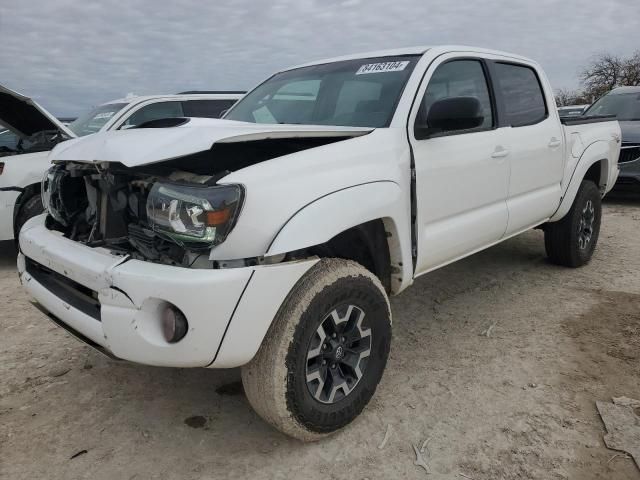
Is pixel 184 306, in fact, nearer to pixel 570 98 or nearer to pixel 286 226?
pixel 286 226

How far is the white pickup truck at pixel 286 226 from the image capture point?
6.61 ft

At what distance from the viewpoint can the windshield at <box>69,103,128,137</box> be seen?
6.53 meters

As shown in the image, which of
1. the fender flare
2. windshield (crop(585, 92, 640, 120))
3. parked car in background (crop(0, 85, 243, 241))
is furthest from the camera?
windshield (crop(585, 92, 640, 120))

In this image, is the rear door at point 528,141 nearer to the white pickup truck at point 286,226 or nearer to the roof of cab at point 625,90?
the white pickup truck at point 286,226

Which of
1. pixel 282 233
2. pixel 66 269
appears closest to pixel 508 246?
pixel 282 233

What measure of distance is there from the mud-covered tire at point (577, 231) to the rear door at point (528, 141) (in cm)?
48

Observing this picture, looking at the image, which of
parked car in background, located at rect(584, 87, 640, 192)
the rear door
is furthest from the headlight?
parked car in background, located at rect(584, 87, 640, 192)

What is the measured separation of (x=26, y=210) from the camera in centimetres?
521

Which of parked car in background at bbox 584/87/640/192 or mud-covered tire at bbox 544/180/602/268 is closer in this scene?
mud-covered tire at bbox 544/180/602/268

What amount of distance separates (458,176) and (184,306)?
1.85 metres

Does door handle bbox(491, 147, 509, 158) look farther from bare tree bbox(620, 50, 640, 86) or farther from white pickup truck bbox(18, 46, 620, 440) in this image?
bare tree bbox(620, 50, 640, 86)

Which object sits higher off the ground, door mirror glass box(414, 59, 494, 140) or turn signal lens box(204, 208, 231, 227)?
door mirror glass box(414, 59, 494, 140)

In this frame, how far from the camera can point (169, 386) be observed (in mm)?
2951

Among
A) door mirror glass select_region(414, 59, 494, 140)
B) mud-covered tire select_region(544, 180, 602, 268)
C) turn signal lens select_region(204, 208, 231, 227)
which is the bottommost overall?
mud-covered tire select_region(544, 180, 602, 268)
